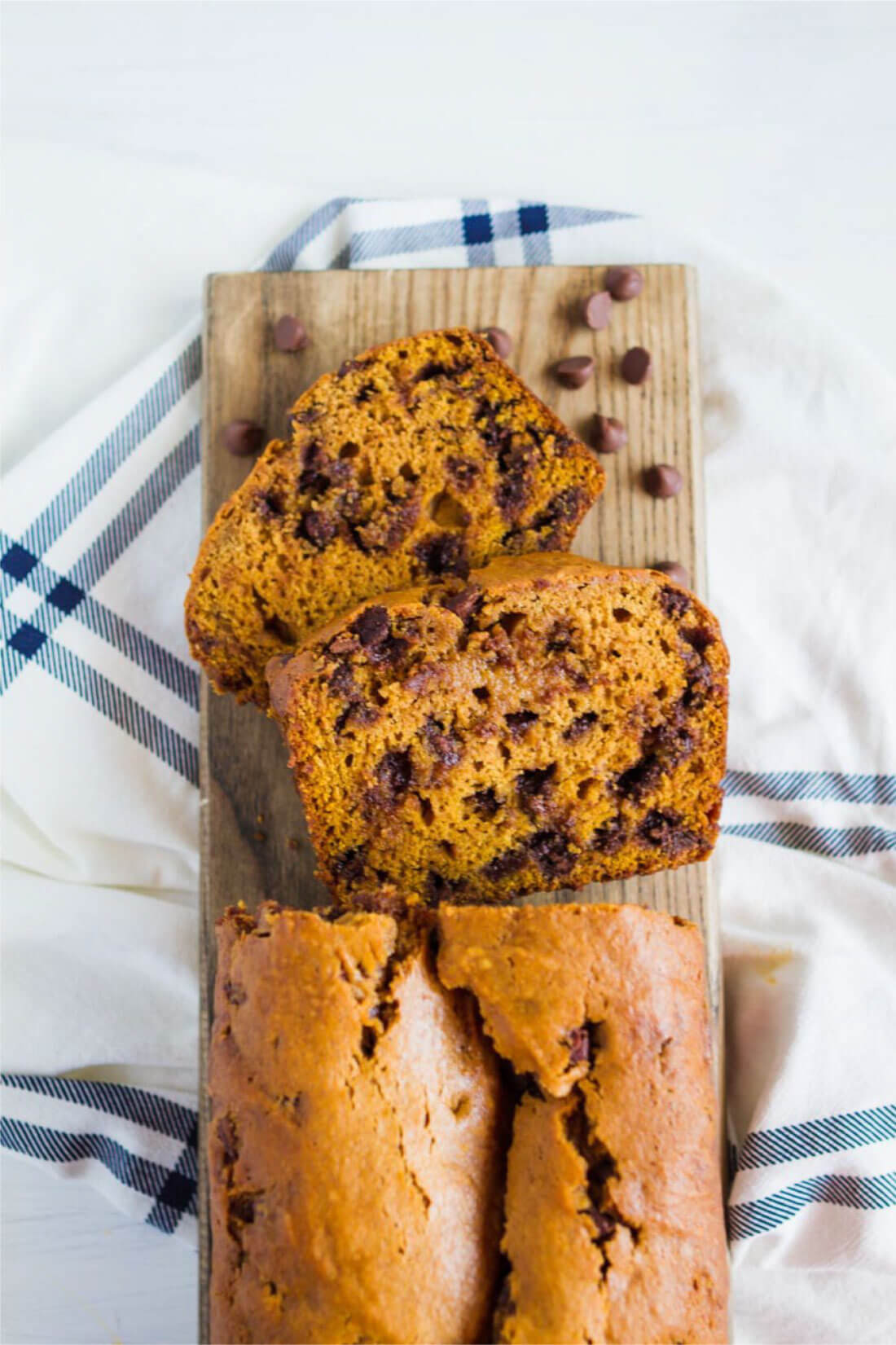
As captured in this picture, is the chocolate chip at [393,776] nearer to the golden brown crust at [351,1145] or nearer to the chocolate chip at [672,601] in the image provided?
the golden brown crust at [351,1145]

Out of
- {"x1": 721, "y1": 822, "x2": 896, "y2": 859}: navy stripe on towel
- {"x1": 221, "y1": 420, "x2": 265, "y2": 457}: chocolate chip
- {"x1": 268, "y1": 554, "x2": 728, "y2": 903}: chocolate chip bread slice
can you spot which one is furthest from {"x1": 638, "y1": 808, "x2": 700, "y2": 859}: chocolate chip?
{"x1": 221, "y1": 420, "x2": 265, "y2": 457}: chocolate chip

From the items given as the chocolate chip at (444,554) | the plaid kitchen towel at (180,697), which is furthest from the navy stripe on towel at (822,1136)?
the chocolate chip at (444,554)

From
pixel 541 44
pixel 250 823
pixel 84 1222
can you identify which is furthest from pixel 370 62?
pixel 84 1222

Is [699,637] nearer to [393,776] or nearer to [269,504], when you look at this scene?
[393,776]

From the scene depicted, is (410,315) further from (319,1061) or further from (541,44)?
(319,1061)

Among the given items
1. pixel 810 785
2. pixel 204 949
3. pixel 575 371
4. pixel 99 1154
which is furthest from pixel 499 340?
pixel 99 1154
